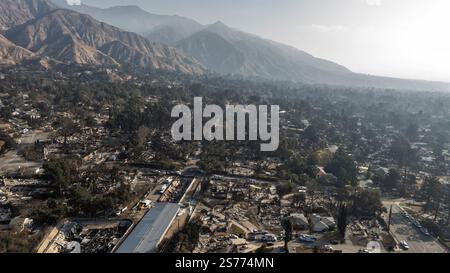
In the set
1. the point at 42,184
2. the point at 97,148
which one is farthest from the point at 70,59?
the point at 42,184

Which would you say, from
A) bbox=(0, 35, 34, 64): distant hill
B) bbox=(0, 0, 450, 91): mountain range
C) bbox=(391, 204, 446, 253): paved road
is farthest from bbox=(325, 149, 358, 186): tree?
bbox=(0, 35, 34, 64): distant hill

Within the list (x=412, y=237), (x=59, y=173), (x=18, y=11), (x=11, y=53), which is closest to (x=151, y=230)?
(x=59, y=173)

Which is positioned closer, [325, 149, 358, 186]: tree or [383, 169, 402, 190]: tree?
[325, 149, 358, 186]: tree

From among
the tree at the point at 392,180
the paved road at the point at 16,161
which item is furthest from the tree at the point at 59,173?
the tree at the point at 392,180

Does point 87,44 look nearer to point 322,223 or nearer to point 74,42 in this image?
point 74,42

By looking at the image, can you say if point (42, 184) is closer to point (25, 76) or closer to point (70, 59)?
point (25, 76)

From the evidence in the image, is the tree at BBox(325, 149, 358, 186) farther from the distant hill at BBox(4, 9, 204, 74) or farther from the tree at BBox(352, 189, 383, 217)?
the distant hill at BBox(4, 9, 204, 74)

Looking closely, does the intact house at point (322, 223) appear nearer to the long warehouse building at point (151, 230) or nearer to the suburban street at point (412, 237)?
the suburban street at point (412, 237)
